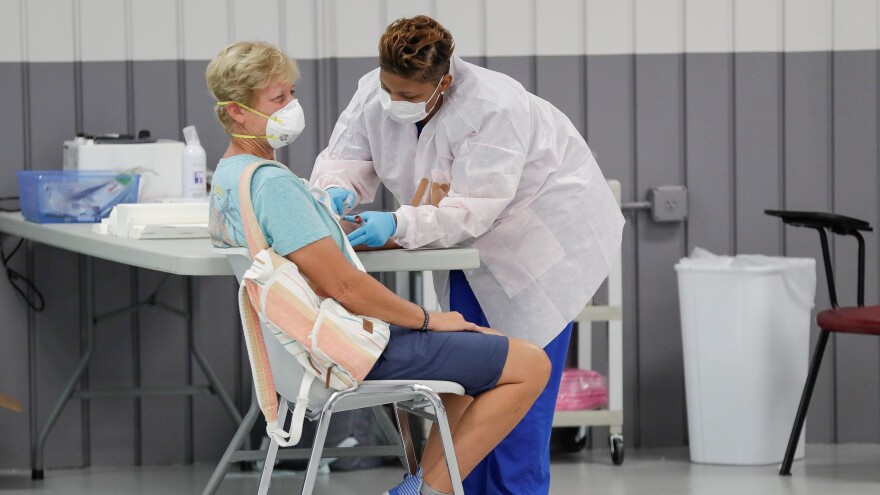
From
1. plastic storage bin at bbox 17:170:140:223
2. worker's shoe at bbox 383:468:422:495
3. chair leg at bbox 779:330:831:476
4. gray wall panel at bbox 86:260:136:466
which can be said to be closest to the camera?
worker's shoe at bbox 383:468:422:495

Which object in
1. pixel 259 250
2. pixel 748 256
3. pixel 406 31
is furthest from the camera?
pixel 748 256

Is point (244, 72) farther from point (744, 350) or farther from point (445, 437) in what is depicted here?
point (744, 350)

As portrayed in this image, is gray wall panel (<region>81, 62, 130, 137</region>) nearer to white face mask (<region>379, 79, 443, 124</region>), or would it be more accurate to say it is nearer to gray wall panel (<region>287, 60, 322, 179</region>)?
gray wall panel (<region>287, 60, 322, 179</region>)

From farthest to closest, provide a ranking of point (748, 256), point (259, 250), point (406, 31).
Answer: point (748, 256), point (406, 31), point (259, 250)

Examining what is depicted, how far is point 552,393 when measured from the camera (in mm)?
2871

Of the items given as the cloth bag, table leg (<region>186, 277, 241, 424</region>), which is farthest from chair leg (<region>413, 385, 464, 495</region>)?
table leg (<region>186, 277, 241, 424</region>)

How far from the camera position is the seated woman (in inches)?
93.4

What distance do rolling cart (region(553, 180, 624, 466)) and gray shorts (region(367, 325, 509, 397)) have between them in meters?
1.47

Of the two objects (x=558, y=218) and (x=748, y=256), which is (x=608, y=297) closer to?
(x=748, y=256)

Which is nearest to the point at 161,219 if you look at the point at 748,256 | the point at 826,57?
the point at 748,256

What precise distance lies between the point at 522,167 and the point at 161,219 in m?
0.90

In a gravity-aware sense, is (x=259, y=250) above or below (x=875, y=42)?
below

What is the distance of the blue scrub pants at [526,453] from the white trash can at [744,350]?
3.69ft

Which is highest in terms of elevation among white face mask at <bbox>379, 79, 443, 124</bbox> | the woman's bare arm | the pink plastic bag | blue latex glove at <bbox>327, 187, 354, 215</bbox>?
white face mask at <bbox>379, 79, 443, 124</bbox>
